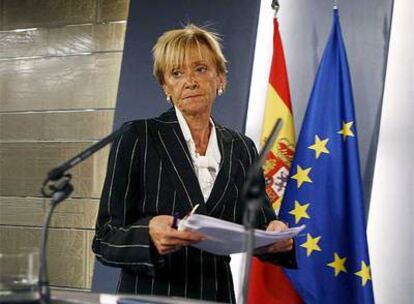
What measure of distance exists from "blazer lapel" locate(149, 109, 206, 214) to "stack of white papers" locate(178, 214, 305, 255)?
143mm

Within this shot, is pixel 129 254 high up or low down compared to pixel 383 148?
down

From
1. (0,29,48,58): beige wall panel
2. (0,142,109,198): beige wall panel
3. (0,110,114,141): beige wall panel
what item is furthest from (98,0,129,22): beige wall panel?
(0,142,109,198): beige wall panel

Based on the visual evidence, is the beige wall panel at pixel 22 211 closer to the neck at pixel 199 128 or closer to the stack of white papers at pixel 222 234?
the neck at pixel 199 128

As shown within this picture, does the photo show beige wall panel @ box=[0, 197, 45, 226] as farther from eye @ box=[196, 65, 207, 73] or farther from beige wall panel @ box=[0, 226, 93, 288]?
eye @ box=[196, 65, 207, 73]

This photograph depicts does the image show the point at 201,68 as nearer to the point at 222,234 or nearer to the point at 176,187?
the point at 176,187

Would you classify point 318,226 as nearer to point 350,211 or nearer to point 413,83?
point 350,211

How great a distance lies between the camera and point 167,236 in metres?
1.73

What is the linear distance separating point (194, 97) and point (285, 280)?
1.15 meters

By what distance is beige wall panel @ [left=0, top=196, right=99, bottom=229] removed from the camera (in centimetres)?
393

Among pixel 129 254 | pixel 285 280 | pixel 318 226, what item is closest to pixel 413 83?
pixel 318 226

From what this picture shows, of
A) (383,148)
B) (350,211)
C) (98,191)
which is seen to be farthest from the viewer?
(98,191)

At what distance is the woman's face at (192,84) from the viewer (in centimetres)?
210

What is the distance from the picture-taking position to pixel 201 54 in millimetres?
2121

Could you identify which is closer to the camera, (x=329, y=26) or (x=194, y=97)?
(x=194, y=97)
